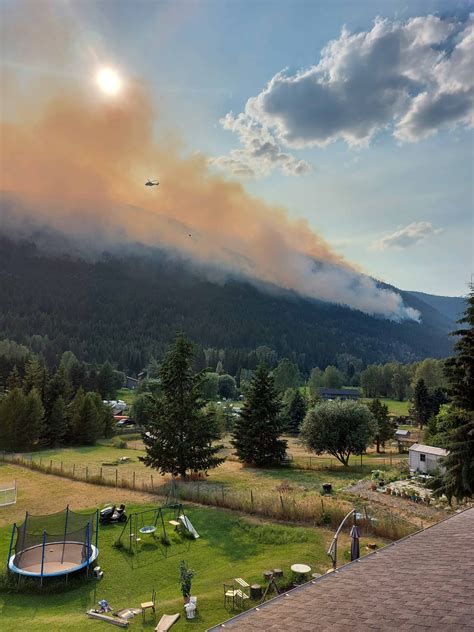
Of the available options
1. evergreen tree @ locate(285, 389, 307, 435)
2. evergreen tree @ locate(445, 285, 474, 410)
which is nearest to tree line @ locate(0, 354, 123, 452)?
evergreen tree @ locate(285, 389, 307, 435)

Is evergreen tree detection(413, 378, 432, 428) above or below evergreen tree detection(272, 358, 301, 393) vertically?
below

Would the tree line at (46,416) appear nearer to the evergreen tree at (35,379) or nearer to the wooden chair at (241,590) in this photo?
the evergreen tree at (35,379)

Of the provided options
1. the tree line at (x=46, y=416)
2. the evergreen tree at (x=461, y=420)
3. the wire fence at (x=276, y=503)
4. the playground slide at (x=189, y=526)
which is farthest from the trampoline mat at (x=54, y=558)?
the tree line at (x=46, y=416)

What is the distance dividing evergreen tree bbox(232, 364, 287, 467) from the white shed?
46.1 feet

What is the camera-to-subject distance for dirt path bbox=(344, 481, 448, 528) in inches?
1068

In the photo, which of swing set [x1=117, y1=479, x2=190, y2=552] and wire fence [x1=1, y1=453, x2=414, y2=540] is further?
wire fence [x1=1, y1=453, x2=414, y2=540]

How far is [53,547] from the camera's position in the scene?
64.8 feet

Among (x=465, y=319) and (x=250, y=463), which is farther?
(x=250, y=463)

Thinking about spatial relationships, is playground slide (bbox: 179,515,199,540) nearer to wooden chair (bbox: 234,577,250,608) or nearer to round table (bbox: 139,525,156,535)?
round table (bbox: 139,525,156,535)

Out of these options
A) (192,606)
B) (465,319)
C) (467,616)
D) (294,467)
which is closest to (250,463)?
(294,467)

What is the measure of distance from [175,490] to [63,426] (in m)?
37.2

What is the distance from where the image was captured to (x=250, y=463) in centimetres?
4906

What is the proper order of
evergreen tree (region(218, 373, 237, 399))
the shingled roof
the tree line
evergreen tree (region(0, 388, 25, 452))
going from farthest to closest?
evergreen tree (region(218, 373, 237, 399)) → the tree line → evergreen tree (region(0, 388, 25, 452)) → the shingled roof

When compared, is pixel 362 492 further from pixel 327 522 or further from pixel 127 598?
pixel 127 598
